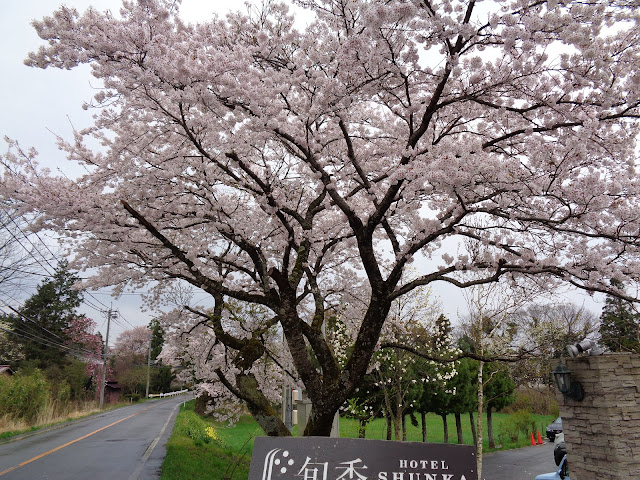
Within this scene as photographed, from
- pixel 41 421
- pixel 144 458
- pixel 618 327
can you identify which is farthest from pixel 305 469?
pixel 618 327

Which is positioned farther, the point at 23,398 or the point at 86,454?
the point at 23,398

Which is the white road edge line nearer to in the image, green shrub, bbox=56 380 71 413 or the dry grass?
the dry grass

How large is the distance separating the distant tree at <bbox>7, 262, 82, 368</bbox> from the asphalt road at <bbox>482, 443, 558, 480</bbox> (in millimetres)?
29053

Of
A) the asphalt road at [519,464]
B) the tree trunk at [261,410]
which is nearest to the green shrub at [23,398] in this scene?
the tree trunk at [261,410]

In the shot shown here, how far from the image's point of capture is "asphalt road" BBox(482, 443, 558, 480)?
43.8 ft

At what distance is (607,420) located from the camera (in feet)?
19.4

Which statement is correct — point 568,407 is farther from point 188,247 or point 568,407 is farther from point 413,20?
point 188,247

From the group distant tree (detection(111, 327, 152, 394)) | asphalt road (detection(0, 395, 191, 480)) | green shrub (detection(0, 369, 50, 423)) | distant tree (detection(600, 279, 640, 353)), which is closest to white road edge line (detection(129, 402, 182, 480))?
asphalt road (detection(0, 395, 191, 480))

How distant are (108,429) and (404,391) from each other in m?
11.6

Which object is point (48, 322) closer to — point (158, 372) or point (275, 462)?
point (158, 372)

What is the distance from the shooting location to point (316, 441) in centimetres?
337

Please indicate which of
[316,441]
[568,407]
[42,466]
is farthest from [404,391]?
[316,441]

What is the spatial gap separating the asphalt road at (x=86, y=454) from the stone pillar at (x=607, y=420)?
726 centimetres

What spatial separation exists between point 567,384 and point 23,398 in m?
19.3
